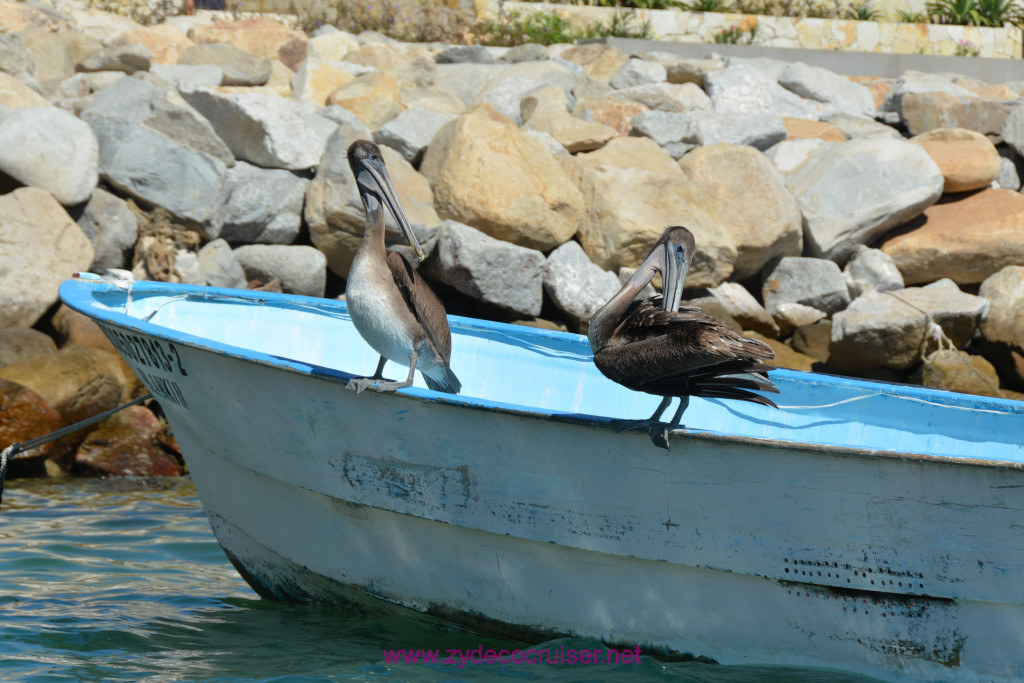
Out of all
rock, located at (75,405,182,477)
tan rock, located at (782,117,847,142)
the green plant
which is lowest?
rock, located at (75,405,182,477)

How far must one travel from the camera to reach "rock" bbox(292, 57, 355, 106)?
11.0 m

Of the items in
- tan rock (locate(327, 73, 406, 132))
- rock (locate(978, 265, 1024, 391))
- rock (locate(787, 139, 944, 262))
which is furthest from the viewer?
tan rock (locate(327, 73, 406, 132))

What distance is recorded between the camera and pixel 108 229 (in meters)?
8.48

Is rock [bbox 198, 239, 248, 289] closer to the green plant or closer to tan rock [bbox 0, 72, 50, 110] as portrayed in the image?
tan rock [bbox 0, 72, 50, 110]

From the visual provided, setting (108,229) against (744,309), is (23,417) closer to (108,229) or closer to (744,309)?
(108,229)

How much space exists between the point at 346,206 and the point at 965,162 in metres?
6.60

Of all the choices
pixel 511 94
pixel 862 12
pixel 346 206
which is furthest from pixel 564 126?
pixel 862 12

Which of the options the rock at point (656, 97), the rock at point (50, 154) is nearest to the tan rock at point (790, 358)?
the rock at point (656, 97)

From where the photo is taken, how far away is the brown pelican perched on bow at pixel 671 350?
3.08m

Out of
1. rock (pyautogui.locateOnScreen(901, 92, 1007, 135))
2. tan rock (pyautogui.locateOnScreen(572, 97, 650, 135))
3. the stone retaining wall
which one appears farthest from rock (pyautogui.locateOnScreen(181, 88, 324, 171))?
the stone retaining wall

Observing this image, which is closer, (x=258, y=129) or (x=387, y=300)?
(x=387, y=300)

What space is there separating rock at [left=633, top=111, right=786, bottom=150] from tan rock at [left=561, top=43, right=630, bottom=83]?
250 centimetres

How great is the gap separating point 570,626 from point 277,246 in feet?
19.4

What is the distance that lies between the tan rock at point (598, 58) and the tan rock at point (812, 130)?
2675 mm
